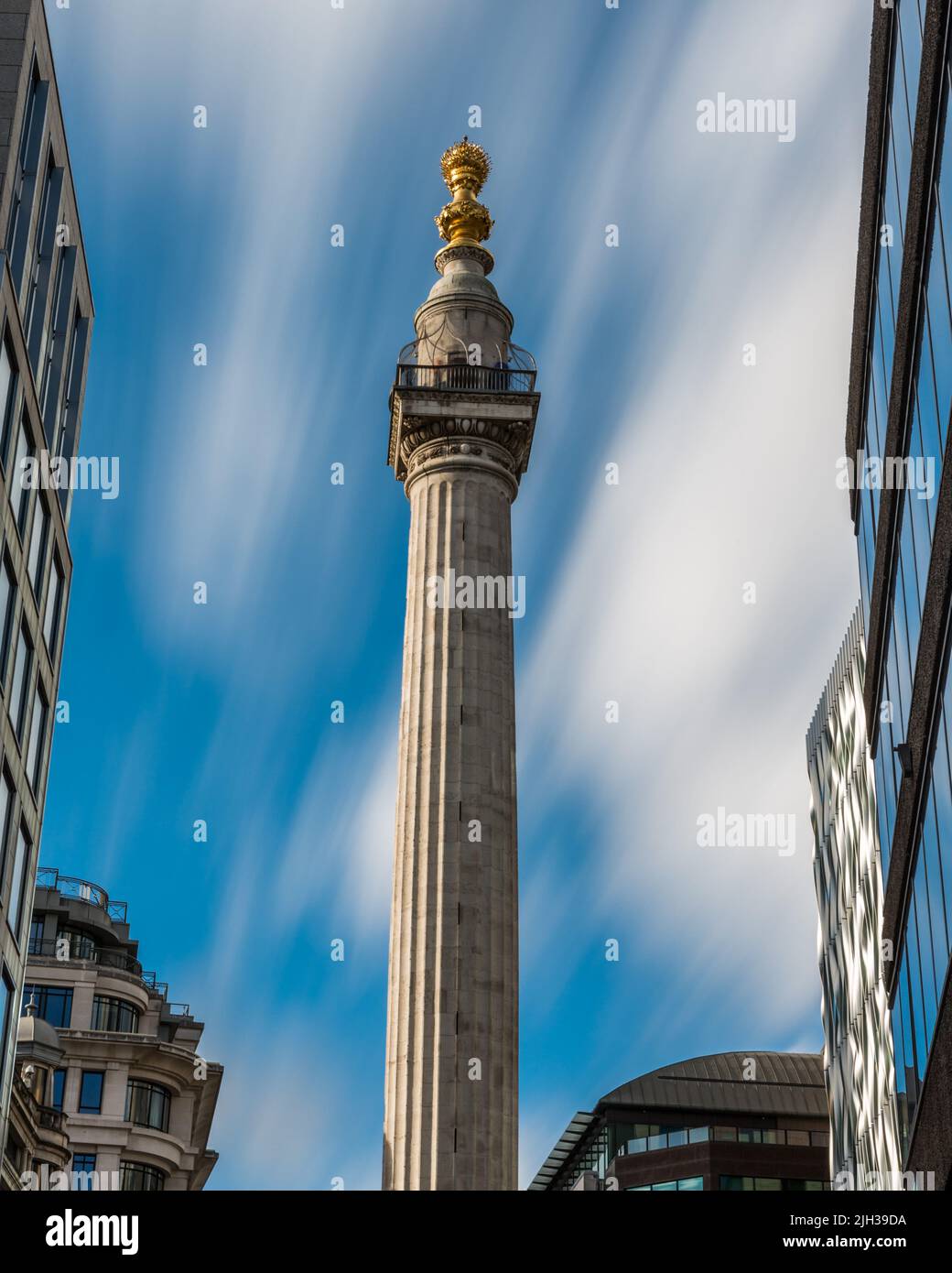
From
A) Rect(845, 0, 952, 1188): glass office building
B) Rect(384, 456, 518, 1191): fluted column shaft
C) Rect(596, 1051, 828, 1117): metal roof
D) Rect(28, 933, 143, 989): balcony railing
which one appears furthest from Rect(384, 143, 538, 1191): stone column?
Rect(596, 1051, 828, 1117): metal roof

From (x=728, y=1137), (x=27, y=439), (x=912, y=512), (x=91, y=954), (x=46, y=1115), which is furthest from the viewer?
(x=728, y=1137)

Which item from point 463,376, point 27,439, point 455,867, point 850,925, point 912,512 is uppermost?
point 463,376

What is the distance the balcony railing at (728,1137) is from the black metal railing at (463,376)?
1917 inches

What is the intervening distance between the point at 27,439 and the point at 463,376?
26045 mm

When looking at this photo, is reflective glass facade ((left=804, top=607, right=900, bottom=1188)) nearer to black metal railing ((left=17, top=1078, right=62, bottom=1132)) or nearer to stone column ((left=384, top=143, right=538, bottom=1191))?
stone column ((left=384, top=143, right=538, bottom=1191))

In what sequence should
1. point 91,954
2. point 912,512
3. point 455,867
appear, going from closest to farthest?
point 912,512
point 455,867
point 91,954

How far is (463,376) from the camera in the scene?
5966 centimetres

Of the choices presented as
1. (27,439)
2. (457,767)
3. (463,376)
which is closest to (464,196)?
(463,376)

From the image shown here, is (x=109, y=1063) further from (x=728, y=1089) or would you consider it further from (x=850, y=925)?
(x=728, y=1089)

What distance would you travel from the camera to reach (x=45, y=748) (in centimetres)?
3884

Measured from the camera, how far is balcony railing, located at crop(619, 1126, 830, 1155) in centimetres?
9262

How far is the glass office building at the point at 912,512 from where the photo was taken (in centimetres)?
2605

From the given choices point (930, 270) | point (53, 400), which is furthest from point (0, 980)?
point (930, 270)

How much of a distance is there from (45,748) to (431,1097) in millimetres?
15384
